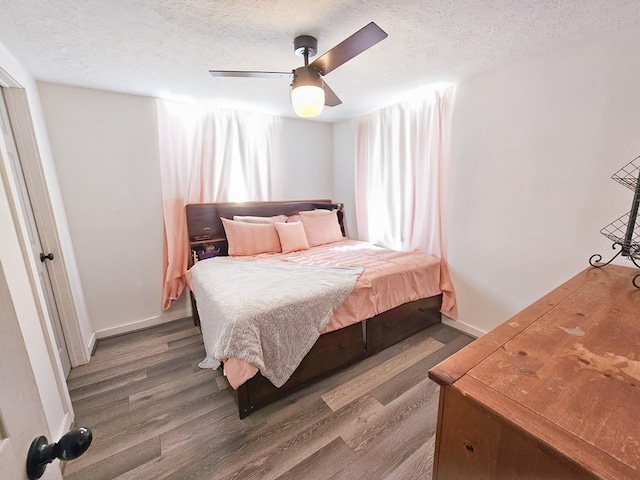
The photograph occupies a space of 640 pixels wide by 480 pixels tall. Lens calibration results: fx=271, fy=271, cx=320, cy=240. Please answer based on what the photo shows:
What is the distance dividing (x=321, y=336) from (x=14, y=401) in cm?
158

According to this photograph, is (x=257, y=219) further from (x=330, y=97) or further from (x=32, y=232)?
(x=32, y=232)

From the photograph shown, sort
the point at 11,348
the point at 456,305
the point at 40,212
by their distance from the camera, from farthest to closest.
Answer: the point at 456,305 < the point at 40,212 < the point at 11,348

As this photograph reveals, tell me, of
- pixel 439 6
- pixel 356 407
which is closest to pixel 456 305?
pixel 356 407

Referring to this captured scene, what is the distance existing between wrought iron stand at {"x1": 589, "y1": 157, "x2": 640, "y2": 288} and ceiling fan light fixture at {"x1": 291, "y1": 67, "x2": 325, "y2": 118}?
167cm

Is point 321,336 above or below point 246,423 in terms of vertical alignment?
above

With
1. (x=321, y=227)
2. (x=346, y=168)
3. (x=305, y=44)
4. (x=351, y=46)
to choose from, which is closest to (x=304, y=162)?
(x=346, y=168)

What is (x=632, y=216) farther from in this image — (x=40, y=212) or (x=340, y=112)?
(x=40, y=212)

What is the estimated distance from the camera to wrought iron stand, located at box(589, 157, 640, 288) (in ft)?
4.49

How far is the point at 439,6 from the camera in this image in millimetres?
1362

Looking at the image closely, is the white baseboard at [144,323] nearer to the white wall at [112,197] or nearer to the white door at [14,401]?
the white wall at [112,197]

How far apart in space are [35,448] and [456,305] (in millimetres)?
2812

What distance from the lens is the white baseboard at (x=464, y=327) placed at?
8.12 ft

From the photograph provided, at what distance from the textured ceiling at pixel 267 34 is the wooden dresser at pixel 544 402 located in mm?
1562

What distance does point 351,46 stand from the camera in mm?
1350
